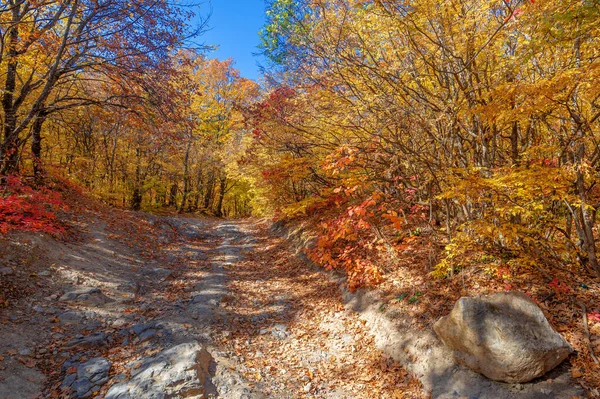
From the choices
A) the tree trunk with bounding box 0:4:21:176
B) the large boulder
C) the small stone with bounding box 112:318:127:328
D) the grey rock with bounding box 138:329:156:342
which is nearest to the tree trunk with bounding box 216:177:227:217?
the tree trunk with bounding box 0:4:21:176

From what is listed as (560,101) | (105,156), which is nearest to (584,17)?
(560,101)

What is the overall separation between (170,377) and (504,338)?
14.4ft

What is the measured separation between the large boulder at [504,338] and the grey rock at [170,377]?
11.5ft

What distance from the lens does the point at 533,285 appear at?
4.76m

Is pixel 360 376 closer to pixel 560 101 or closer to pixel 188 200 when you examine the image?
pixel 560 101

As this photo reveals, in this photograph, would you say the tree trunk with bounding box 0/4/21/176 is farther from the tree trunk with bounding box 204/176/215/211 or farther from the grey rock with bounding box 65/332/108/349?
the tree trunk with bounding box 204/176/215/211

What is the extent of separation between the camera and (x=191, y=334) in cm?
545

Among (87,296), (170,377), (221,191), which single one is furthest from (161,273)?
(221,191)

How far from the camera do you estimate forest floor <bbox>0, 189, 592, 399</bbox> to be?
4066 mm

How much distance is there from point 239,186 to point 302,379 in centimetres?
2306

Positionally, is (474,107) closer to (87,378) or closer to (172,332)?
(172,332)

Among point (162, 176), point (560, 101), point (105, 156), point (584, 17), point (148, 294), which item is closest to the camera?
point (584, 17)

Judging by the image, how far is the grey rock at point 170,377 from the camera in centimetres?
385

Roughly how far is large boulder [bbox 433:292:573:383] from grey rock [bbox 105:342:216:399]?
3.50m
